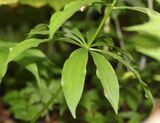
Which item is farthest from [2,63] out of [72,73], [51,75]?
[51,75]

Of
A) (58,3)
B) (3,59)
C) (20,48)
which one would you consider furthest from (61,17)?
(58,3)

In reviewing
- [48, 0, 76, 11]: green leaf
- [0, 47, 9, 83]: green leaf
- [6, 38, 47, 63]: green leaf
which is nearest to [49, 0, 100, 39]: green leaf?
[6, 38, 47, 63]: green leaf

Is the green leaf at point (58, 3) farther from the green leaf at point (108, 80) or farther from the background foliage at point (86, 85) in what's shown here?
the green leaf at point (108, 80)

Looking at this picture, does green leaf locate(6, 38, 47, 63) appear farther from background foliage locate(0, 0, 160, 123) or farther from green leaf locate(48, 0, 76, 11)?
green leaf locate(48, 0, 76, 11)

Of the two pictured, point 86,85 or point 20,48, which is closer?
point 20,48

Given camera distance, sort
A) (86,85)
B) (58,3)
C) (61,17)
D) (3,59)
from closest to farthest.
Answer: (61,17) → (3,59) → (58,3) → (86,85)

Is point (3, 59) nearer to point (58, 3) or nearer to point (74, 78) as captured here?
point (74, 78)

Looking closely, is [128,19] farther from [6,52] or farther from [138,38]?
[6,52]
